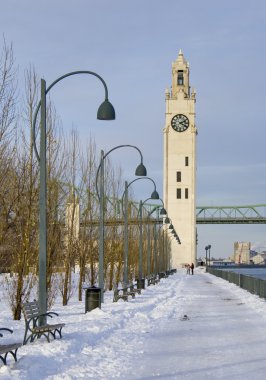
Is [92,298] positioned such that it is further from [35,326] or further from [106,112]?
[35,326]

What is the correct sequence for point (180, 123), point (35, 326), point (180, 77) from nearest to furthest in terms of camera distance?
point (35, 326) → point (180, 123) → point (180, 77)

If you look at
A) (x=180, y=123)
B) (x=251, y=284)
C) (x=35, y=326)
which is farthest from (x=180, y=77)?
(x=35, y=326)

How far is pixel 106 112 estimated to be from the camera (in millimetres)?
18703

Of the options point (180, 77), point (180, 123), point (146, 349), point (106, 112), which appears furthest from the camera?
point (180, 77)

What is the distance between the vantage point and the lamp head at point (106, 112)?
18.7 meters

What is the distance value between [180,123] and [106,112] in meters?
134

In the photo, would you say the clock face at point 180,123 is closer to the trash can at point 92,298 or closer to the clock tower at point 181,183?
the clock tower at point 181,183

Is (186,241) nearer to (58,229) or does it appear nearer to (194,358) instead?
(58,229)

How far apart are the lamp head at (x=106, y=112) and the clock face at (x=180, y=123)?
132 m

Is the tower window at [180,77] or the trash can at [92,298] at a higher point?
the tower window at [180,77]

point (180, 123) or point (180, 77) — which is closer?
point (180, 123)

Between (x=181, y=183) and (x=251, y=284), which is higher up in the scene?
(x=181, y=183)

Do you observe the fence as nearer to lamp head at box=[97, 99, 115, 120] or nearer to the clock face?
lamp head at box=[97, 99, 115, 120]

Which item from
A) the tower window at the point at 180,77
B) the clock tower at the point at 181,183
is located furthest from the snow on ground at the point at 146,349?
the tower window at the point at 180,77
